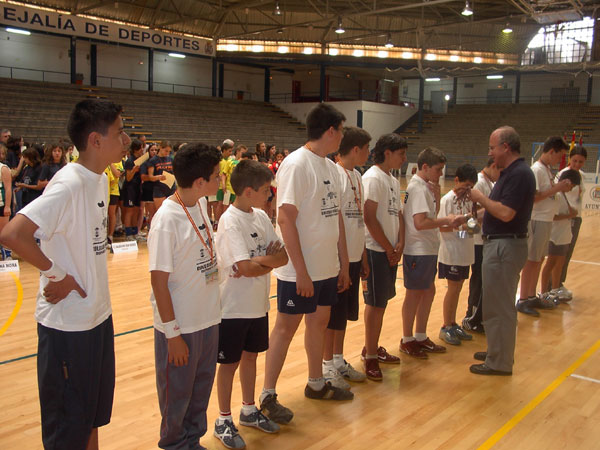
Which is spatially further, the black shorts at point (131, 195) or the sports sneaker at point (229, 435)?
the black shorts at point (131, 195)

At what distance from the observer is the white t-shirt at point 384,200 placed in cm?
383

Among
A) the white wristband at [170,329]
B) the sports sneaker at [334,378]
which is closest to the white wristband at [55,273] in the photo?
the white wristband at [170,329]

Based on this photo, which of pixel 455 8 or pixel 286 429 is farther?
pixel 455 8

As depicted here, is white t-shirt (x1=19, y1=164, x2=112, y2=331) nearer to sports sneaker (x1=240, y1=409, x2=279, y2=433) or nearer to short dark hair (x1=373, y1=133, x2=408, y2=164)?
sports sneaker (x1=240, y1=409, x2=279, y2=433)

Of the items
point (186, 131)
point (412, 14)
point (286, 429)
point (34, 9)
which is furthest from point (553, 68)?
point (286, 429)

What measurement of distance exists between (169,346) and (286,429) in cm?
112

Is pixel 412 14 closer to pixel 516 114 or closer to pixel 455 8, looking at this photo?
pixel 455 8

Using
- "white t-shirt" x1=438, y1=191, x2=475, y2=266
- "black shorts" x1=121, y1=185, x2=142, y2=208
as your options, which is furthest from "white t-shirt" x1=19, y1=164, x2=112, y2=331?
"black shorts" x1=121, y1=185, x2=142, y2=208

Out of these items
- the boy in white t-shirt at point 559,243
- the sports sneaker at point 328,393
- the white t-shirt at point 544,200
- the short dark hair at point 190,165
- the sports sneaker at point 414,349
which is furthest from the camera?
the boy in white t-shirt at point 559,243

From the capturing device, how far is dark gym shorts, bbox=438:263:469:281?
4785 mm

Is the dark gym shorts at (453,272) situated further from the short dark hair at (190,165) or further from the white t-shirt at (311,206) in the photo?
the short dark hair at (190,165)

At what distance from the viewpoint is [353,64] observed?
2758cm

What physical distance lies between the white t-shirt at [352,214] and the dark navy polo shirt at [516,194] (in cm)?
107

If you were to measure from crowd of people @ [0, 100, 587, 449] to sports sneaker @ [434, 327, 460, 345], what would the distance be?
0.01 m
